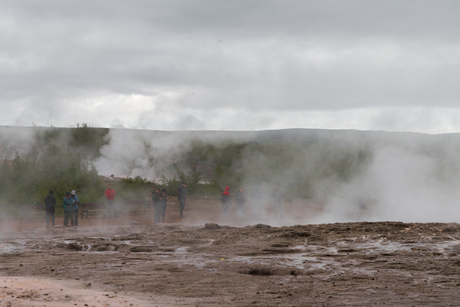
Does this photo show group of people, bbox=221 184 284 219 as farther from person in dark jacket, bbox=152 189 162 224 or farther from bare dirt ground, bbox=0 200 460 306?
bare dirt ground, bbox=0 200 460 306

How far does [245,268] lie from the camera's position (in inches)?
308

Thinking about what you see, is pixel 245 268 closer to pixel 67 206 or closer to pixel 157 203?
pixel 67 206

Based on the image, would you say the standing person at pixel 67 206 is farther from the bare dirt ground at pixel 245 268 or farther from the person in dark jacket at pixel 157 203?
the bare dirt ground at pixel 245 268

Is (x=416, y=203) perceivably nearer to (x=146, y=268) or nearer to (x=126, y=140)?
(x=146, y=268)

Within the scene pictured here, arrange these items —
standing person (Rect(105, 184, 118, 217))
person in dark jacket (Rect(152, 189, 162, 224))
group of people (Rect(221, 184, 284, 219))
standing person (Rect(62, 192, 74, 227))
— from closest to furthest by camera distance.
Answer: standing person (Rect(62, 192, 74, 227)), person in dark jacket (Rect(152, 189, 162, 224)), standing person (Rect(105, 184, 118, 217)), group of people (Rect(221, 184, 284, 219))

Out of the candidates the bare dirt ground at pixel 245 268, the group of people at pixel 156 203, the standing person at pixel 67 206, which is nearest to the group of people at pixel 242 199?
the group of people at pixel 156 203

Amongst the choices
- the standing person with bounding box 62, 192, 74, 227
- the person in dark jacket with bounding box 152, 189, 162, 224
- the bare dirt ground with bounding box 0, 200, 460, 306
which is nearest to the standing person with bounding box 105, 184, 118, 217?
the person in dark jacket with bounding box 152, 189, 162, 224

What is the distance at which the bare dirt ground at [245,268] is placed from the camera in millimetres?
5871

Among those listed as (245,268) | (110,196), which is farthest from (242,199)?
(245,268)

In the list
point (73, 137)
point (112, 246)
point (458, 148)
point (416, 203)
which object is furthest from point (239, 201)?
point (73, 137)

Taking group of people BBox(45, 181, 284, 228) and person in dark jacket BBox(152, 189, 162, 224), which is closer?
group of people BBox(45, 181, 284, 228)

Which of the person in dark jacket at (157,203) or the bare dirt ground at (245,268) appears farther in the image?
the person in dark jacket at (157,203)

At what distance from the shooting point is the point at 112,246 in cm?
1091

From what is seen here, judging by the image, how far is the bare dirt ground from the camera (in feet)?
19.3
